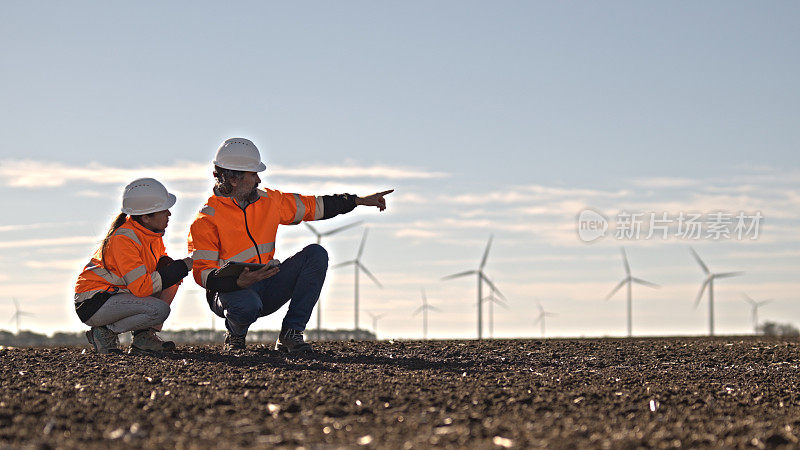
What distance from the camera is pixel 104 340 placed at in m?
11.2

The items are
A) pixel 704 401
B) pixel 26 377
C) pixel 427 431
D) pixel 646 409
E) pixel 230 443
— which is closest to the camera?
pixel 230 443

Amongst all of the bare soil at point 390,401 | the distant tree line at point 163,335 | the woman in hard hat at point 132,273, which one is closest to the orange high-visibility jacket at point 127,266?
the woman in hard hat at point 132,273

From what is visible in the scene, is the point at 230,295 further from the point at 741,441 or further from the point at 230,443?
the point at 741,441

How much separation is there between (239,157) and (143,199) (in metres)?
1.20

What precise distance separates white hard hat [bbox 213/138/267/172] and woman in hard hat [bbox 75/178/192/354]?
0.86m

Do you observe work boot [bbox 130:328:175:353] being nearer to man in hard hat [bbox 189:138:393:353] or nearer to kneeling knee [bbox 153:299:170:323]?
kneeling knee [bbox 153:299:170:323]

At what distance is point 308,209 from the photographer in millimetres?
11109

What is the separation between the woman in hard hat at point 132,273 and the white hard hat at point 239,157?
2.82 feet

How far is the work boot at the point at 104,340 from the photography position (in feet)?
36.8

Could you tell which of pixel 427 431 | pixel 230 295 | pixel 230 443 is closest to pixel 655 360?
pixel 230 295

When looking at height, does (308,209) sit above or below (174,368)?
above

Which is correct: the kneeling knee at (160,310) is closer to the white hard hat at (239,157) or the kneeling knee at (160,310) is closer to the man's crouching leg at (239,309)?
the man's crouching leg at (239,309)

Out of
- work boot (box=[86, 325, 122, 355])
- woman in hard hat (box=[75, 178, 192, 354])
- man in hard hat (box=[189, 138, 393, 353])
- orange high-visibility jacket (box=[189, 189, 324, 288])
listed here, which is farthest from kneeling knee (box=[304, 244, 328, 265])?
work boot (box=[86, 325, 122, 355])

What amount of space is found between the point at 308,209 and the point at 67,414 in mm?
4981
